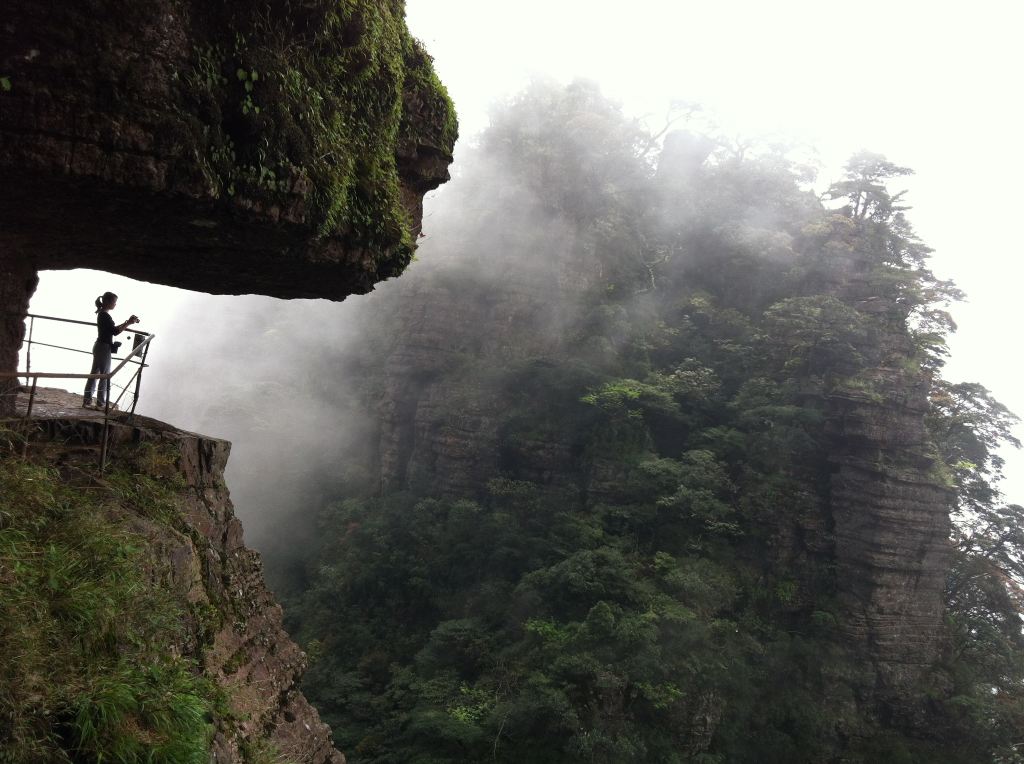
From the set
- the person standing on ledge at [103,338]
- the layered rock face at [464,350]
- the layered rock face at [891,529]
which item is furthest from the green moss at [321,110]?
the layered rock face at [464,350]

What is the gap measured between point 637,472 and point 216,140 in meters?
17.1

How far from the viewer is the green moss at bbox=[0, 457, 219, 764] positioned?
2.72 meters

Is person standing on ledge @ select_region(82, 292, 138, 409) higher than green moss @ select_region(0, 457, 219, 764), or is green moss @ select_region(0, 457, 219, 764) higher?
person standing on ledge @ select_region(82, 292, 138, 409)

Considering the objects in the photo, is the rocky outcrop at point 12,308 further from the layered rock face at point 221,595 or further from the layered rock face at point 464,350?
the layered rock face at point 464,350

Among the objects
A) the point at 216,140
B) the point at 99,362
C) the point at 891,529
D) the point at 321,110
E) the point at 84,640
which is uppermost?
the point at 891,529

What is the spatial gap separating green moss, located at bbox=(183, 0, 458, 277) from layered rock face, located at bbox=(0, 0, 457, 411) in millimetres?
13

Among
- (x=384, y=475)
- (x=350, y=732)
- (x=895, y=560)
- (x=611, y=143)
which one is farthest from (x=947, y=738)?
(x=611, y=143)

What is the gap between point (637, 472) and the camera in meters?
19.6

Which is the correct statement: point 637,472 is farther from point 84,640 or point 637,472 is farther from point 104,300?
point 84,640

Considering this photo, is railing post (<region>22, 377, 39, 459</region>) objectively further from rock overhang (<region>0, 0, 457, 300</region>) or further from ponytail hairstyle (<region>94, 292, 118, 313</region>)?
ponytail hairstyle (<region>94, 292, 118, 313</region>)

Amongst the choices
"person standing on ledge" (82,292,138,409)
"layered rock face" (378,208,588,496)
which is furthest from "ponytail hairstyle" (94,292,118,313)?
"layered rock face" (378,208,588,496)

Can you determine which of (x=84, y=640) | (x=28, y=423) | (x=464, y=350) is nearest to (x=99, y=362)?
(x=28, y=423)

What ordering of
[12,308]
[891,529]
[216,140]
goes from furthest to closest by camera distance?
1. [891,529]
2. [12,308]
3. [216,140]

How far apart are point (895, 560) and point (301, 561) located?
19.4 m
